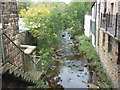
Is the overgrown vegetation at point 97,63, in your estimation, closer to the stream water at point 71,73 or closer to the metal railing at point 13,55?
the stream water at point 71,73

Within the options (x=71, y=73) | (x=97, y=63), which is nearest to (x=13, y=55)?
(x=71, y=73)

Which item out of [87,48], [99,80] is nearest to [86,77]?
[99,80]

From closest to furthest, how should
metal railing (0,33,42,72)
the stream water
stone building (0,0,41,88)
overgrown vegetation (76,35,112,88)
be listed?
1. stone building (0,0,41,88)
2. metal railing (0,33,42,72)
3. overgrown vegetation (76,35,112,88)
4. the stream water

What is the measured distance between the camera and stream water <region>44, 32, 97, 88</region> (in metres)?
11.4

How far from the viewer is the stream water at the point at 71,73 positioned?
37.4 ft

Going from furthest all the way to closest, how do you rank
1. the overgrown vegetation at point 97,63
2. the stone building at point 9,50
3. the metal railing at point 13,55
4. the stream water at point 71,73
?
the stream water at point 71,73 → the overgrown vegetation at point 97,63 → the metal railing at point 13,55 → the stone building at point 9,50

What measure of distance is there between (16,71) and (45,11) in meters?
9.40

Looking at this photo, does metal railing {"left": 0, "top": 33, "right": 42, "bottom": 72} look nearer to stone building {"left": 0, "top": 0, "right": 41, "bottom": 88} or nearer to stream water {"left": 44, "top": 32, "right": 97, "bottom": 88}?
stone building {"left": 0, "top": 0, "right": 41, "bottom": 88}

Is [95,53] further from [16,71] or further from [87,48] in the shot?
A: [16,71]

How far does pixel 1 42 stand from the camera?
4.99 m

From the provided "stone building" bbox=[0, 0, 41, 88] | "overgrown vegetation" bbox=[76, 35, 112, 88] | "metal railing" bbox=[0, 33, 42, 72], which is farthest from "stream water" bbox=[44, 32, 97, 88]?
"stone building" bbox=[0, 0, 41, 88]

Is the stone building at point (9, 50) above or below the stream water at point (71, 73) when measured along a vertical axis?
above

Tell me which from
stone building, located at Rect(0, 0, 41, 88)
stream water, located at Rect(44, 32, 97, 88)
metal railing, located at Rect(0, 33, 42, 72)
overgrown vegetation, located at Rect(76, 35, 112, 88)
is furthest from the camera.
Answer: stream water, located at Rect(44, 32, 97, 88)

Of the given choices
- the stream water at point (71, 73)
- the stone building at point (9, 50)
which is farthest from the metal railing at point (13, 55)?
the stream water at point (71, 73)
